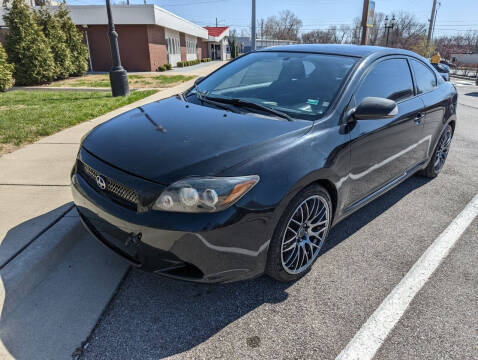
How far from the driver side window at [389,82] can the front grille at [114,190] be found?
6.28ft

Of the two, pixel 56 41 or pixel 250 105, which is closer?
pixel 250 105

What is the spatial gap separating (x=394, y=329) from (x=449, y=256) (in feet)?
3.92

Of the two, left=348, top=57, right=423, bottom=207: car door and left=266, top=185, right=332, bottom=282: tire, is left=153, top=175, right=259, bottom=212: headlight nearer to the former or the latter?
left=266, top=185, right=332, bottom=282: tire

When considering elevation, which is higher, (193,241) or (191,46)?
(191,46)

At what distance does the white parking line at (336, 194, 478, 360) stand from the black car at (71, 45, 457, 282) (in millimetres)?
596

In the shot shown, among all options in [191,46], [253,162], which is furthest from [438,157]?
[191,46]

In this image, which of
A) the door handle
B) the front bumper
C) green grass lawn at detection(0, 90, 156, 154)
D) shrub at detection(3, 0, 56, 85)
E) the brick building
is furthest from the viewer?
the brick building

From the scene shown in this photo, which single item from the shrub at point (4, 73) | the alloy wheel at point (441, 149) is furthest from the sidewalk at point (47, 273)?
the shrub at point (4, 73)

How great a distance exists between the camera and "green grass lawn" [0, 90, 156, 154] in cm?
582

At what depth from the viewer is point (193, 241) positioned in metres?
1.98

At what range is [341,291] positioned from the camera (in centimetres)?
257

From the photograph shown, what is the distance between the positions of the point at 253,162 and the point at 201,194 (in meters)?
0.39

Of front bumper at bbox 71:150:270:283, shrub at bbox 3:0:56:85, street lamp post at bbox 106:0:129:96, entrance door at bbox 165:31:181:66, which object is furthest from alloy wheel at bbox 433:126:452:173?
entrance door at bbox 165:31:181:66

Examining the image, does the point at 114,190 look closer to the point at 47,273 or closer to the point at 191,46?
the point at 47,273
